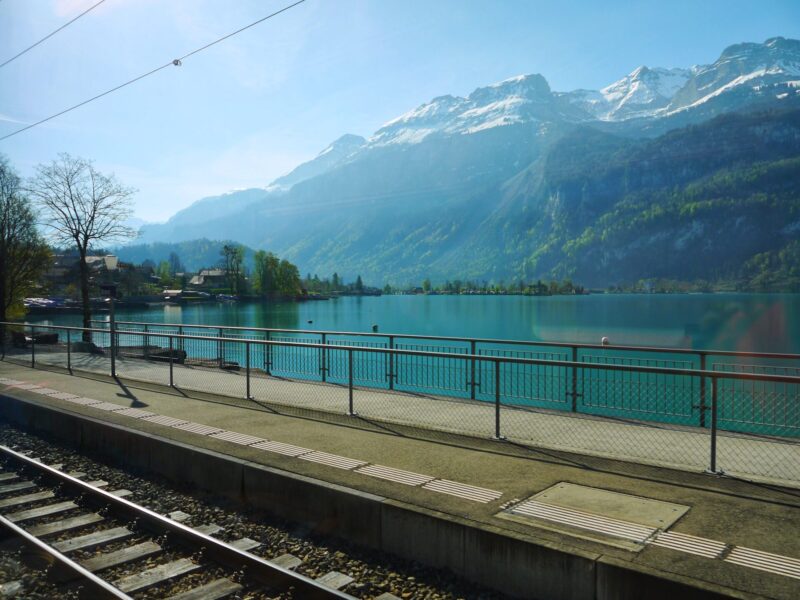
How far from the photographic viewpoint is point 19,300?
41.4 meters

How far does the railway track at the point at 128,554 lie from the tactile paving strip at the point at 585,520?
6.35 ft

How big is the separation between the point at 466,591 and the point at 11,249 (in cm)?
4146

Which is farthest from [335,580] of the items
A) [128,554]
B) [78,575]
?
[78,575]

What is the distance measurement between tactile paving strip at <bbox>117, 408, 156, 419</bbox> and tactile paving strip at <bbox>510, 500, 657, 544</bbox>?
7.97 metres

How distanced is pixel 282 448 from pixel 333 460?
3.50ft

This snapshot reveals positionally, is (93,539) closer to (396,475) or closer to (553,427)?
(396,475)

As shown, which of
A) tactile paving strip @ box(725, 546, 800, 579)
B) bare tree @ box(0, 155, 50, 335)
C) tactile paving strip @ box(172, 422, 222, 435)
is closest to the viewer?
tactile paving strip @ box(725, 546, 800, 579)

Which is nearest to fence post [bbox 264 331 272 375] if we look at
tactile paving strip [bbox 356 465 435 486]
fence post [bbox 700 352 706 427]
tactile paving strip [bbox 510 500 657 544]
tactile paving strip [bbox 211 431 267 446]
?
tactile paving strip [bbox 211 431 267 446]

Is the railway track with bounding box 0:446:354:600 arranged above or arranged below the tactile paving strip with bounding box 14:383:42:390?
below

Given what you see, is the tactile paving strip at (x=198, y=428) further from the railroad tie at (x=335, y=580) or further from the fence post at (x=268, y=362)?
the fence post at (x=268, y=362)

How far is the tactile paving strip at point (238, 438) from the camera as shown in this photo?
9.68 meters

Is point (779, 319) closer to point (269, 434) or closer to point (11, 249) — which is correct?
point (11, 249)

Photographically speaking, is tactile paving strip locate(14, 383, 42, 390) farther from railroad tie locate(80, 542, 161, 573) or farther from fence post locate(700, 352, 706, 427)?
fence post locate(700, 352, 706, 427)

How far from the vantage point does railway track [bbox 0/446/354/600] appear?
5.84 meters
